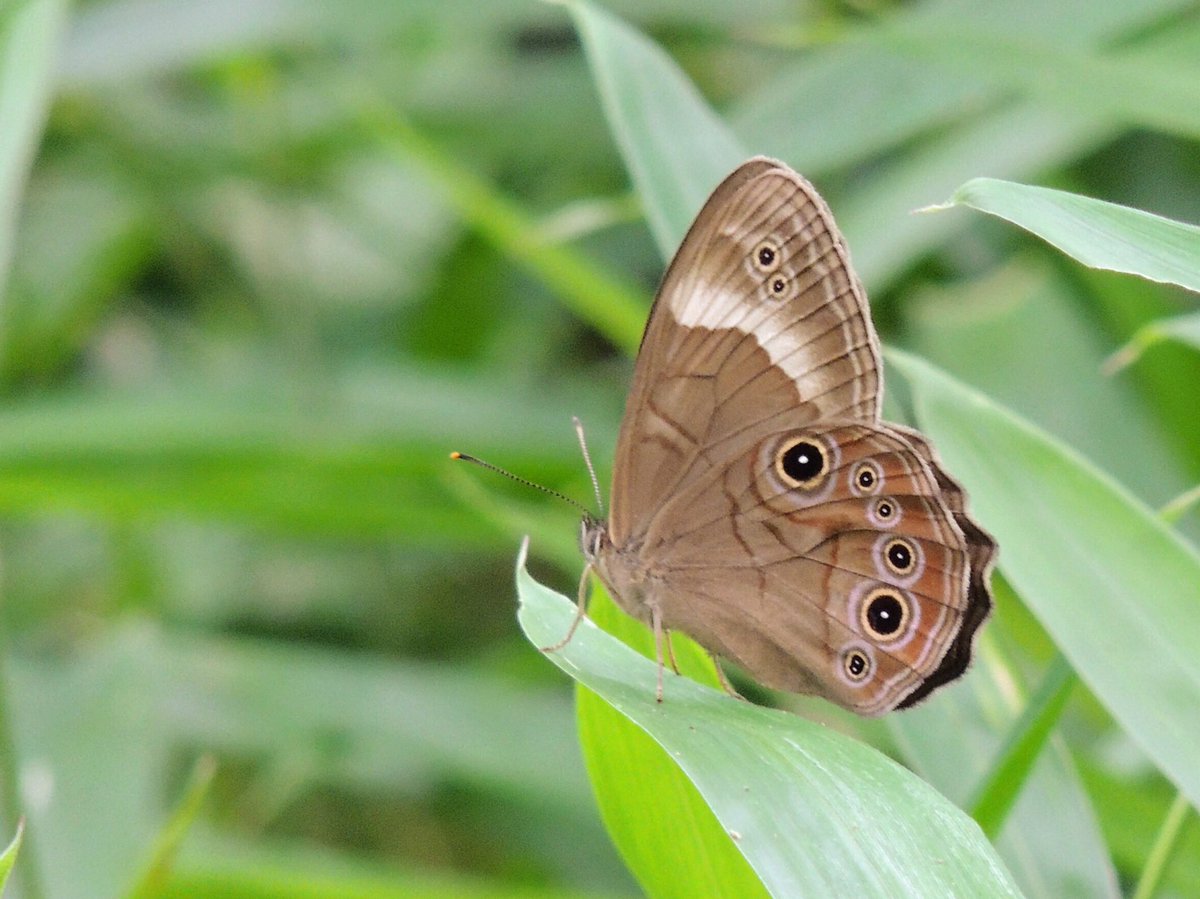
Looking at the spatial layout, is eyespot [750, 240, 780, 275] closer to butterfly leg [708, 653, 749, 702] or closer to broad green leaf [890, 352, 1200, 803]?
broad green leaf [890, 352, 1200, 803]

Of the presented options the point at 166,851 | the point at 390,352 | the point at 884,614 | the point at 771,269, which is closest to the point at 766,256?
the point at 771,269

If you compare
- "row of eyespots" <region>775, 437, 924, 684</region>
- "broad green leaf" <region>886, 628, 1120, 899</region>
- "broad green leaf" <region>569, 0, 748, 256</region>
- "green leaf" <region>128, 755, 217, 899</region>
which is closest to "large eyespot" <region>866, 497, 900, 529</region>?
"row of eyespots" <region>775, 437, 924, 684</region>

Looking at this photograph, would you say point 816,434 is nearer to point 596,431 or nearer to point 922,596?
point 922,596

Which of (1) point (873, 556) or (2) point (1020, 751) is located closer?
(2) point (1020, 751)

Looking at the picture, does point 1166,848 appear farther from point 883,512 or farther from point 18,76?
point 18,76

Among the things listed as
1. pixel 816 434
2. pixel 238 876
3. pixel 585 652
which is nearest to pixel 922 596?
pixel 816 434

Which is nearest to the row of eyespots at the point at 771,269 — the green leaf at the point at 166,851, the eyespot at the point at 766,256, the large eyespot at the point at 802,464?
the eyespot at the point at 766,256
